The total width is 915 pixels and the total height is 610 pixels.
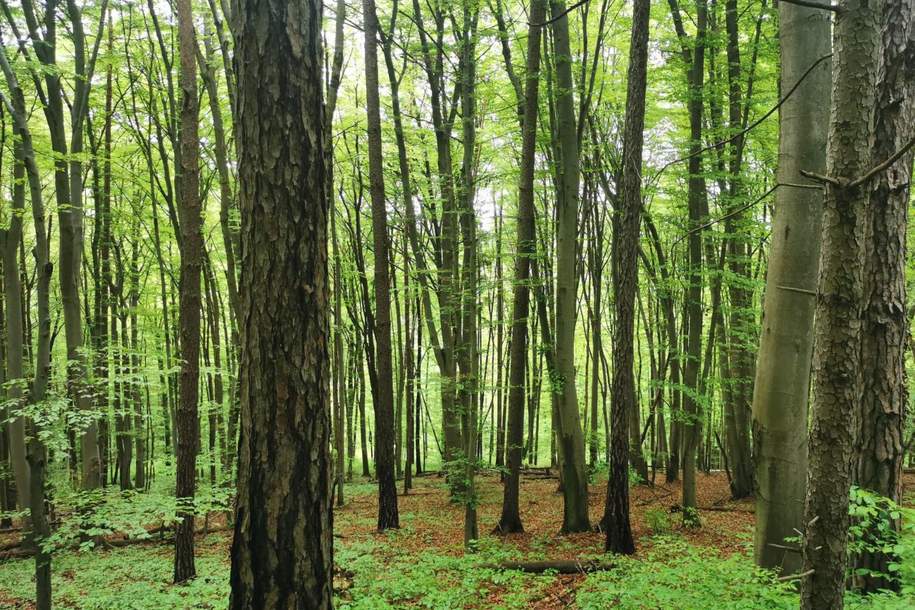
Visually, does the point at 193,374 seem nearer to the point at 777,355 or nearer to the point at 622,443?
the point at 622,443

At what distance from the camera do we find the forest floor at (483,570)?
5441 millimetres

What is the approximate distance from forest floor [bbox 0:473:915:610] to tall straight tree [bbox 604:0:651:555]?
2.07 feet

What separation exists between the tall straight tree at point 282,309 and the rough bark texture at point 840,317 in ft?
7.84

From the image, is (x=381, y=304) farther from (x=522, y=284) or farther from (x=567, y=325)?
(x=567, y=325)

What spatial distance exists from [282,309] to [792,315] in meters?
4.77

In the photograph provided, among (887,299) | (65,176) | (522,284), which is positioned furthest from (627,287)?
(65,176)

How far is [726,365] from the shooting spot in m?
14.6

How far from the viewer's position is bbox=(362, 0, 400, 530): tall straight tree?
10.3 meters

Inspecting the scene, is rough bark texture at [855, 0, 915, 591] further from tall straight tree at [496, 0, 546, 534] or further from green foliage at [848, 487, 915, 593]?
tall straight tree at [496, 0, 546, 534]

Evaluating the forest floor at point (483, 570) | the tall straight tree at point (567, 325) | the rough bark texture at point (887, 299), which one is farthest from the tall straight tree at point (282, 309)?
the tall straight tree at point (567, 325)

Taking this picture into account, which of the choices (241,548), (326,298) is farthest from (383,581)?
(326,298)

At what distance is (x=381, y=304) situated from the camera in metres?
10.8

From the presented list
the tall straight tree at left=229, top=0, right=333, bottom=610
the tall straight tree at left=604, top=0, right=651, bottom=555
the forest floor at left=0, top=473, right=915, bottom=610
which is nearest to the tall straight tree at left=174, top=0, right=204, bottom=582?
the forest floor at left=0, top=473, right=915, bottom=610

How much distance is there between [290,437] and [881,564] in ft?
15.2
